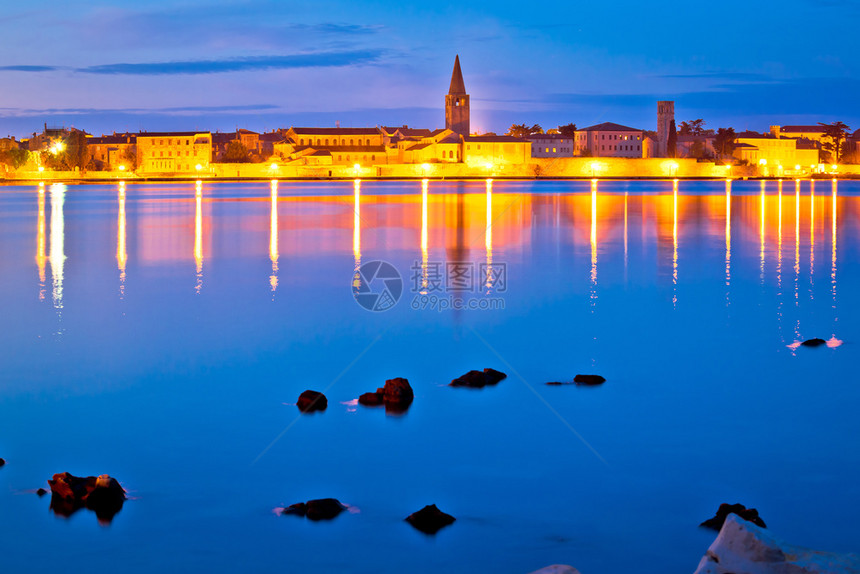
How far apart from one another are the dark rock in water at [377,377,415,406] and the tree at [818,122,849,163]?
100111 millimetres

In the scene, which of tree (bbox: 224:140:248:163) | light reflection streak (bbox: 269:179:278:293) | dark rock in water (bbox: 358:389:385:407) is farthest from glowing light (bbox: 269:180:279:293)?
tree (bbox: 224:140:248:163)

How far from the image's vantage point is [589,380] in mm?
6453

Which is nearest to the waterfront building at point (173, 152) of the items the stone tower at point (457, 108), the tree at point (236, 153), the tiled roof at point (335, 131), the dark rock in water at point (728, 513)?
the tree at point (236, 153)

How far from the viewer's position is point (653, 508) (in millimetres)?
4250

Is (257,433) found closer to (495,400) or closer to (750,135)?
(495,400)

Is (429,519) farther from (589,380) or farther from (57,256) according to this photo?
(57,256)

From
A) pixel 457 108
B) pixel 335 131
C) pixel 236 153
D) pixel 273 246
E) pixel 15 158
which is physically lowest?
pixel 273 246

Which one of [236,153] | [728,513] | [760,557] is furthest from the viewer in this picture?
[236,153]

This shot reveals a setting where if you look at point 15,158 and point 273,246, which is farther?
point 15,158

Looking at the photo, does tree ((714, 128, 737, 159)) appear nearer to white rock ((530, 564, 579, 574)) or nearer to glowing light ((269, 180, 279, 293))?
glowing light ((269, 180, 279, 293))

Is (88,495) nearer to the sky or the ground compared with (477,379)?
nearer to the ground

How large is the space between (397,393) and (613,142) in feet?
279

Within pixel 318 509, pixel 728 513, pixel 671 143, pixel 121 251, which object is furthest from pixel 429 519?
pixel 671 143

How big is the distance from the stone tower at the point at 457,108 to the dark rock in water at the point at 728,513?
3456 inches
